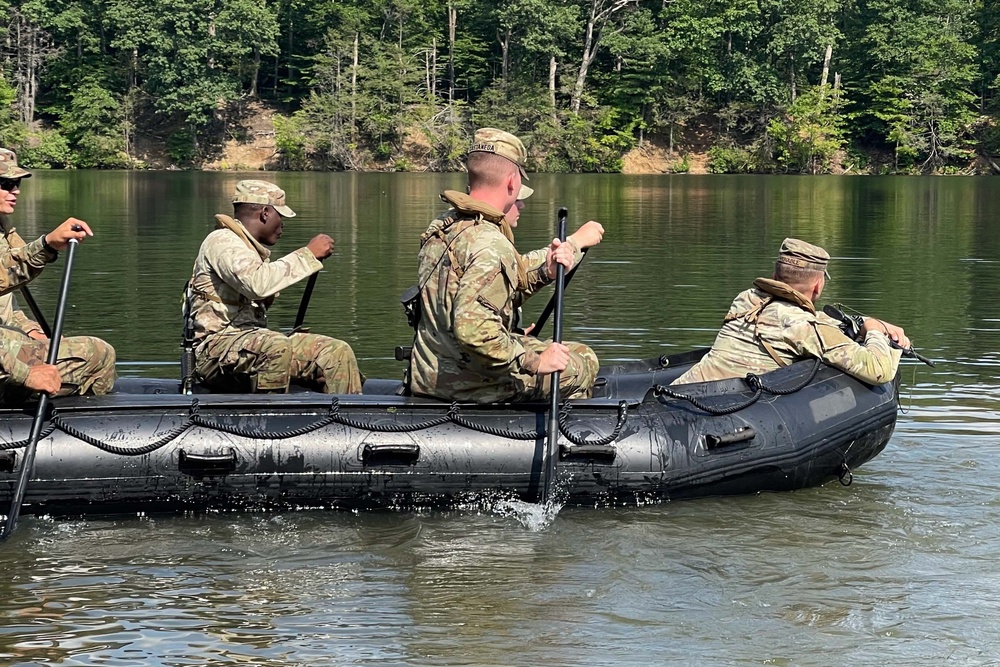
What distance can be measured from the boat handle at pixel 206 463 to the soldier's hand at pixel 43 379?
26.6 inches

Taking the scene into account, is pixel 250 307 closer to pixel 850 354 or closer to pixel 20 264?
pixel 20 264

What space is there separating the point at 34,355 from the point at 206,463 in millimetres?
1050

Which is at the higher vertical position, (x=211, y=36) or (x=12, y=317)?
(x=211, y=36)

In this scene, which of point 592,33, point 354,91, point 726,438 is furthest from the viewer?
point 592,33

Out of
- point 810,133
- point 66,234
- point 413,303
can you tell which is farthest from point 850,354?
point 810,133

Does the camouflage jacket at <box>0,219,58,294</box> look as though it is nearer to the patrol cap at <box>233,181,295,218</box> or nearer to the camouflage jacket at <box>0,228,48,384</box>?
the camouflage jacket at <box>0,228,48,384</box>

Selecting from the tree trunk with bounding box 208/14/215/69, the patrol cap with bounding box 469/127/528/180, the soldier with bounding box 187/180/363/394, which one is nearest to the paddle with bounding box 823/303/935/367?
the patrol cap with bounding box 469/127/528/180

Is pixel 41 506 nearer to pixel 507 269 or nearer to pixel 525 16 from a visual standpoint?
pixel 507 269

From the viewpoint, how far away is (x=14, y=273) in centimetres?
714

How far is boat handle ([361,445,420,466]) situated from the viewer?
22.7ft

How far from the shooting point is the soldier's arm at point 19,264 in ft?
23.4

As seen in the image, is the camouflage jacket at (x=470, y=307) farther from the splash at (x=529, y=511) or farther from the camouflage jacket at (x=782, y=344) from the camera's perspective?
the camouflage jacket at (x=782, y=344)

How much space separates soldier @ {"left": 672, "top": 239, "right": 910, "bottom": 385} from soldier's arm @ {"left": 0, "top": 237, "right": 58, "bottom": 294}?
354cm

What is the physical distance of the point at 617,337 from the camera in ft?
41.1
